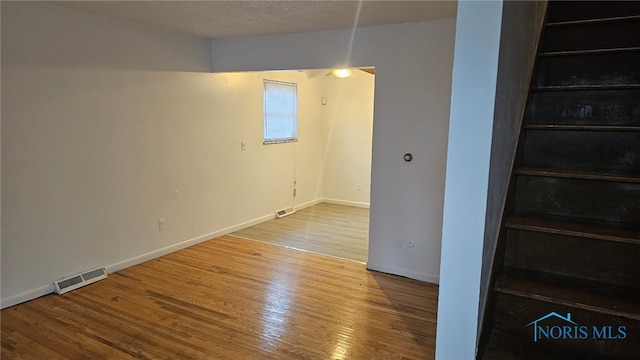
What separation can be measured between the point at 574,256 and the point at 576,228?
4.7 inches

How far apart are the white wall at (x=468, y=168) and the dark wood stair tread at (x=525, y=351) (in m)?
0.20

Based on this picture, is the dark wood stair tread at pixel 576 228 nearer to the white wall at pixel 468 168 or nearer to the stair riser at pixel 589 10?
the white wall at pixel 468 168

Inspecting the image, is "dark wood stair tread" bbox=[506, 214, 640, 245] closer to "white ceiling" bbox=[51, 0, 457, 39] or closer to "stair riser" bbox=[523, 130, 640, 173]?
"stair riser" bbox=[523, 130, 640, 173]

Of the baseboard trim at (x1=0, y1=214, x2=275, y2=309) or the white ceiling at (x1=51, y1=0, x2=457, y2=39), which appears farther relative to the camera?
the baseboard trim at (x1=0, y1=214, x2=275, y2=309)

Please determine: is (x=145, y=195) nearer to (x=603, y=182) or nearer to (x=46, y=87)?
(x=46, y=87)

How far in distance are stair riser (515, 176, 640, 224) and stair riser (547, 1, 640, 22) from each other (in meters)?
1.25

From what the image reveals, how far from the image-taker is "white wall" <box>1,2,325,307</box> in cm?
290

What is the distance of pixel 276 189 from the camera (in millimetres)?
5762

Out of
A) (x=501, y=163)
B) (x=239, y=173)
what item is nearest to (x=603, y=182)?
(x=501, y=163)

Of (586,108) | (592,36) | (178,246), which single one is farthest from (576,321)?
(178,246)

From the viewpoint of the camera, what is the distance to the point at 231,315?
2.85 metres

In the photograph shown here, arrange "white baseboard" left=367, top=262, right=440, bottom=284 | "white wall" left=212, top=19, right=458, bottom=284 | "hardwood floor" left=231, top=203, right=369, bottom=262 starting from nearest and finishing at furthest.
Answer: "white wall" left=212, top=19, right=458, bottom=284 → "white baseboard" left=367, top=262, right=440, bottom=284 → "hardwood floor" left=231, top=203, right=369, bottom=262

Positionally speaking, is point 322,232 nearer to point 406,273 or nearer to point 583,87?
point 406,273

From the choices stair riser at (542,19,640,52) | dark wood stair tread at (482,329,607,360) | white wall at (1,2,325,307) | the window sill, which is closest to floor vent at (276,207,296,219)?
white wall at (1,2,325,307)
